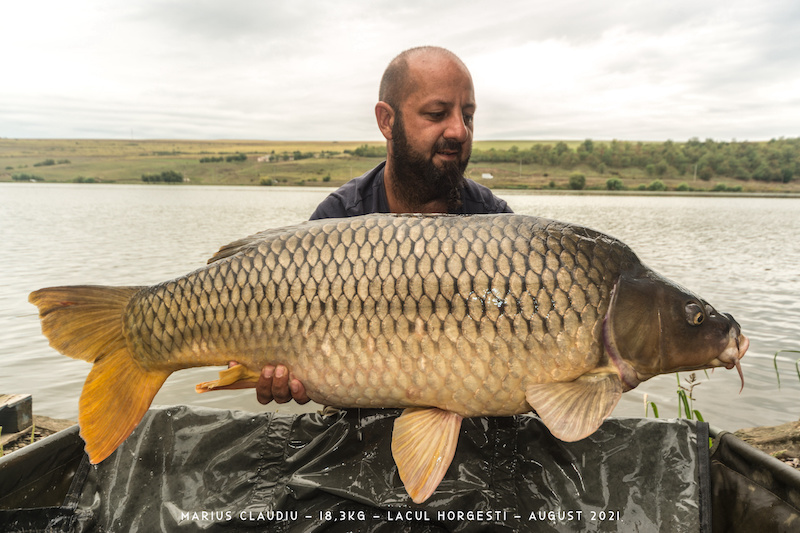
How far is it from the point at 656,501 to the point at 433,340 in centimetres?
76

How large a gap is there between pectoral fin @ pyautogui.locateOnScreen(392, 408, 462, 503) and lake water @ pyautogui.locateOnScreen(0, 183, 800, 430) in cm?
169

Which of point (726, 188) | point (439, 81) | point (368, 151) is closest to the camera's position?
point (439, 81)

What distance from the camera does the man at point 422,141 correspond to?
6.98ft

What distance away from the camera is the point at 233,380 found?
4.47ft

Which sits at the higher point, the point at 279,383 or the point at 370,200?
the point at 370,200

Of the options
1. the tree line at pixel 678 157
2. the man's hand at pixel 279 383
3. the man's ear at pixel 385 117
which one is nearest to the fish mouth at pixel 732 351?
the man's hand at pixel 279 383

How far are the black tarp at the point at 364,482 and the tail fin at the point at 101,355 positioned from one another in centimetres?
22

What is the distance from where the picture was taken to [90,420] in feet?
4.38

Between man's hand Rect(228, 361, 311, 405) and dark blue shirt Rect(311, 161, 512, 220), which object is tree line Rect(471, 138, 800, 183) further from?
man's hand Rect(228, 361, 311, 405)

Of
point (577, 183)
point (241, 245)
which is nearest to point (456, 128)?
point (241, 245)

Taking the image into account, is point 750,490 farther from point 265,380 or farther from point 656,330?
point 265,380

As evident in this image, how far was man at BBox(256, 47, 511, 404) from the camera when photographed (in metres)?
2.13

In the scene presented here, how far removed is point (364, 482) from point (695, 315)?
96 centimetres

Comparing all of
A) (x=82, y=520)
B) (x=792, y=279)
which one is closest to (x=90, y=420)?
(x=82, y=520)
